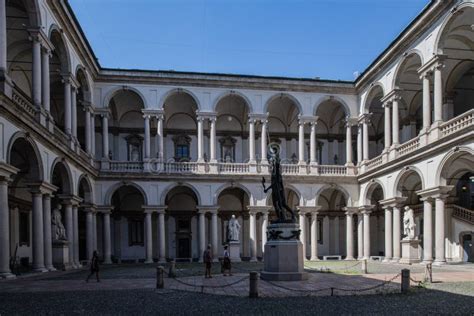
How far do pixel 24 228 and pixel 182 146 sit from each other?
13.0m

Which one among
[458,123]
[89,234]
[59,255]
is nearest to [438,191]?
[458,123]

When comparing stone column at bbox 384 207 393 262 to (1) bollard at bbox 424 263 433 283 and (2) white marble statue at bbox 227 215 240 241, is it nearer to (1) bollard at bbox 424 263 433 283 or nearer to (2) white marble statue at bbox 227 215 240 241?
(2) white marble statue at bbox 227 215 240 241

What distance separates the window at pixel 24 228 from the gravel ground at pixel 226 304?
1571 cm

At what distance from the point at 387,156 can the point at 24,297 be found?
863 inches

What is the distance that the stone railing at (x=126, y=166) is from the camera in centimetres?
2888

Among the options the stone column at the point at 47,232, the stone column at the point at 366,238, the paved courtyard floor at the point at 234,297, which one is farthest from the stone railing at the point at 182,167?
the paved courtyard floor at the point at 234,297

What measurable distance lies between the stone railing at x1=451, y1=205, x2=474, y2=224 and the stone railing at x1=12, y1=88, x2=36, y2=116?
24188mm

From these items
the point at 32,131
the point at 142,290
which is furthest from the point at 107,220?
the point at 142,290

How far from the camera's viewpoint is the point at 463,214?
25.3 m

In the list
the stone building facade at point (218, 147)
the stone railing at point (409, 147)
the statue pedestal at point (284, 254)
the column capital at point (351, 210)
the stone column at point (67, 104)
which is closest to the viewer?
the statue pedestal at point (284, 254)

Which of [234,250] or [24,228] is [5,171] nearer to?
[24,228]

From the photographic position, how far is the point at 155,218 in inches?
1275

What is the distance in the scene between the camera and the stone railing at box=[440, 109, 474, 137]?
18270 millimetres

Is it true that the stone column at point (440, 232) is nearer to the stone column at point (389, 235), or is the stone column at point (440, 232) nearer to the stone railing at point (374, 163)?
the stone column at point (389, 235)
